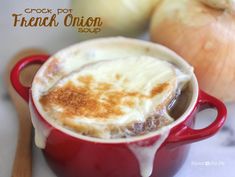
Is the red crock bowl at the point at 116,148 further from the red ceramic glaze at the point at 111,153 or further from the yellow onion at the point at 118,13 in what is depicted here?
the yellow onion at the point at 118,13

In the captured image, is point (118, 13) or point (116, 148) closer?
point (116, 148)

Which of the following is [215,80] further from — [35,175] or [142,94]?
[35,175]

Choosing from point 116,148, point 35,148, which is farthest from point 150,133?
point 35,148

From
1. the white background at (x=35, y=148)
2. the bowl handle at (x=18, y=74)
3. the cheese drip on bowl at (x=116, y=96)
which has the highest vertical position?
the cheese drip on bowl at (x=116, y=96)

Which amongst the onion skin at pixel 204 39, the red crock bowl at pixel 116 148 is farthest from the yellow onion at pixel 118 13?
the red crock bowl at pixel 116 148

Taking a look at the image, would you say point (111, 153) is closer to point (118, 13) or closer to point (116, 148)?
point (116, 148)
